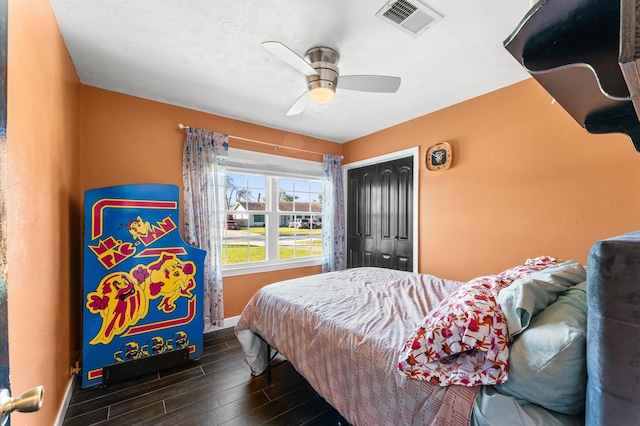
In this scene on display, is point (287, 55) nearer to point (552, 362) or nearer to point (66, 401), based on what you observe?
point (552, 362)

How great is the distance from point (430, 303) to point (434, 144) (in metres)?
2.03

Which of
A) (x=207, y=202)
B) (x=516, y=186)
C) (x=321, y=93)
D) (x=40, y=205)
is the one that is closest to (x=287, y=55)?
(x=321, y=93)

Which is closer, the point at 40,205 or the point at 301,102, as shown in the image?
the point at 40,205

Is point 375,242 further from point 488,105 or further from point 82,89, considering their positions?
point 82,89

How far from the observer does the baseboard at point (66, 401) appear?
1768mm

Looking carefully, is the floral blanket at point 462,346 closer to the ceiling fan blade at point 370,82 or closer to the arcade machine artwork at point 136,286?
the ceiling fan blade at point 370,82

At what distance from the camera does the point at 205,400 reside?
6.64 ft

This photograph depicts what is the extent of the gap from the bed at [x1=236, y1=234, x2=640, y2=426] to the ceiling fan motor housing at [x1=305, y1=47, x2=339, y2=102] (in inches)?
63.4

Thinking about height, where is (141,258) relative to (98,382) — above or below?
above

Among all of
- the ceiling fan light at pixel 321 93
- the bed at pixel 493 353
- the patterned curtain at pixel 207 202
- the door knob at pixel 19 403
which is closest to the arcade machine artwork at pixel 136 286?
the patterned curtain at pixel 207 202

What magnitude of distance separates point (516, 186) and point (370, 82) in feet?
5.66

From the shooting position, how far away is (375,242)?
159 inches

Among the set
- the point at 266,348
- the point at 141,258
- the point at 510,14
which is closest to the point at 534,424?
the point at 266,348

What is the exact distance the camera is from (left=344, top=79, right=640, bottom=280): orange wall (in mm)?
2102
